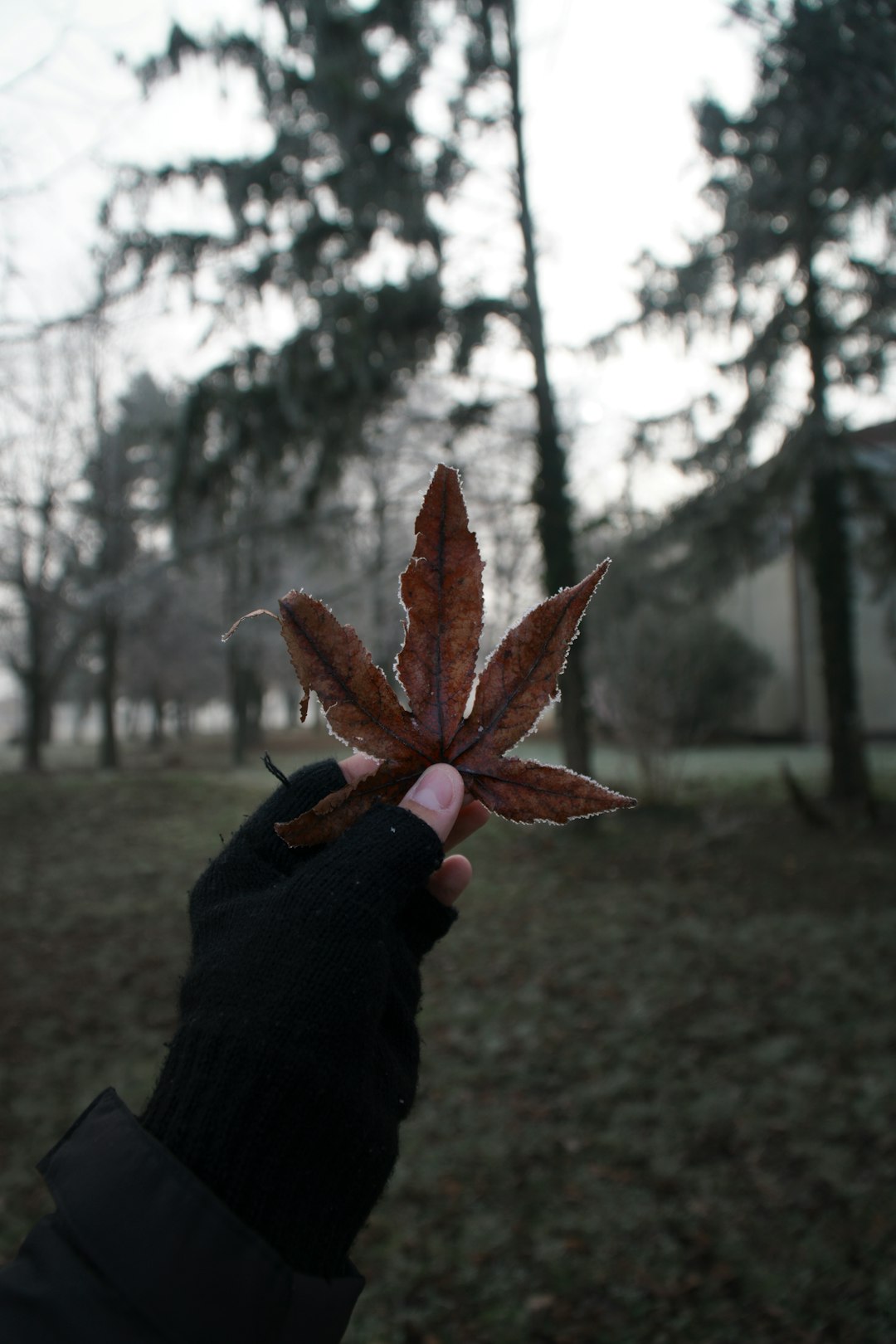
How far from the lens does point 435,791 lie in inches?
48.9

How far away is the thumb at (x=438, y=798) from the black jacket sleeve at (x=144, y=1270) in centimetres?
53

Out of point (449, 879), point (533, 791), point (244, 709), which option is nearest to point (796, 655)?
point (244, 709)

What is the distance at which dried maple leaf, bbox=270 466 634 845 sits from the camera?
1164 mm

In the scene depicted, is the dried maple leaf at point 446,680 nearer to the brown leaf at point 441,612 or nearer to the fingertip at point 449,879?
the brown leaf at point 441,612

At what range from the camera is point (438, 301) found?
8469mm

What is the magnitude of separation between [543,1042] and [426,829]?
476 centimetres

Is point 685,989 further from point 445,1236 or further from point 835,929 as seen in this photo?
point 445,1236

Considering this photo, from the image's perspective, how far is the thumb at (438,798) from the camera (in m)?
1.23

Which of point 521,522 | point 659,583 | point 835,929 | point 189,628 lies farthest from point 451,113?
point 189,628

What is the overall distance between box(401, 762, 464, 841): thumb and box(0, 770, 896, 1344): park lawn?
2.83 metres

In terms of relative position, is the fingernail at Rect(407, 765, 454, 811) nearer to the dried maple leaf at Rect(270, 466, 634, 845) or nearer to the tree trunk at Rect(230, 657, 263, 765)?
the dried maple leaf at Rect(270, 466, 634, 845)

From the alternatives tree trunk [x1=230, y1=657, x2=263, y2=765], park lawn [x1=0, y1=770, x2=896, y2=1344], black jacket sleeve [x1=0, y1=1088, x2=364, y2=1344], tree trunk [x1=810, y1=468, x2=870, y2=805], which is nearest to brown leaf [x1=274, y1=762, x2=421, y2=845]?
black jacket sleeve [x1=0, y1=1088, x2=364, y2=1344]

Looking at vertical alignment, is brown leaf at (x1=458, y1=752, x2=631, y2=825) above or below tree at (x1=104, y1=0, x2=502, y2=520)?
below

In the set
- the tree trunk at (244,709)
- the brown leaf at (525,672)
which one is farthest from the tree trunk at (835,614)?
the tree trunk at (244,709)
